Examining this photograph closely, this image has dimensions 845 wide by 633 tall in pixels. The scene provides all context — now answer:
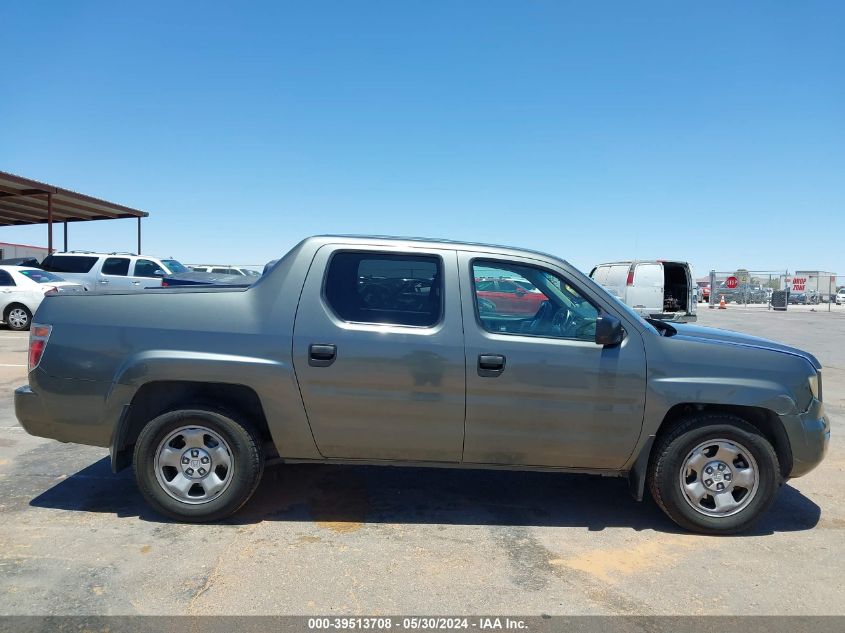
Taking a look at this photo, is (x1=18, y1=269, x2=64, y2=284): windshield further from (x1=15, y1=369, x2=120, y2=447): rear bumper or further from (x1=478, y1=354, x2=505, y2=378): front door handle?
(x1=478, y1=354, x2=505, y2=378): front door handle

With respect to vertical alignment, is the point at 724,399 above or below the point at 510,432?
above

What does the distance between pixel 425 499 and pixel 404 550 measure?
84cm

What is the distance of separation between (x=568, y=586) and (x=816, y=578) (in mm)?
1400

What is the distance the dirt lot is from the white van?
10192mm

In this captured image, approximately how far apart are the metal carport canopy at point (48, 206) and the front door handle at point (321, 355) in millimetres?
20691

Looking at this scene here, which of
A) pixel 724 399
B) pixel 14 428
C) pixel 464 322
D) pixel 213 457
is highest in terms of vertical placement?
pixel 464 322

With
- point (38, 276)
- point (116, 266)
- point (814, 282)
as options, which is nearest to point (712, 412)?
point (38, 276)

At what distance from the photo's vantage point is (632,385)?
375cm

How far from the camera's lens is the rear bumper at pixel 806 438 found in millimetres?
3830

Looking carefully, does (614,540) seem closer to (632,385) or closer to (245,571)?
(632,385)

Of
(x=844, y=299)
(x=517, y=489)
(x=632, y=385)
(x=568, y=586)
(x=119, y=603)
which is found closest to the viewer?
(x=119, y=603)

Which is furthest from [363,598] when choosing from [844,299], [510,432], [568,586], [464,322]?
[844,299]

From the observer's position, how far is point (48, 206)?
2322cm

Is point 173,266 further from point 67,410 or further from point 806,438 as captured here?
point 806,438
